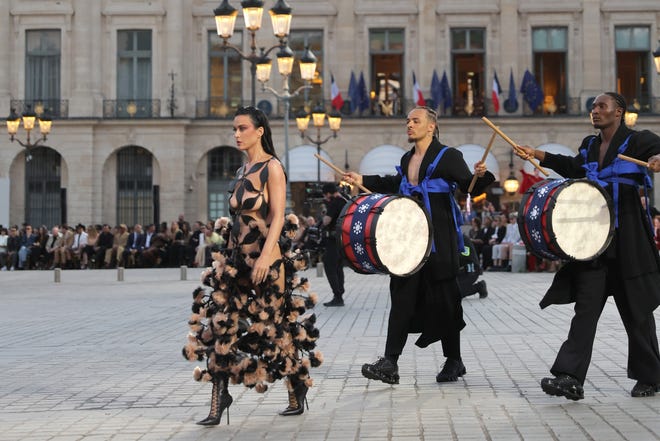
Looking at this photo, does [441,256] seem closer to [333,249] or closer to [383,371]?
[383,371]

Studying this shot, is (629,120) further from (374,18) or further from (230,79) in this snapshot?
(230,79)

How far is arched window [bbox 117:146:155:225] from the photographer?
1815 inches

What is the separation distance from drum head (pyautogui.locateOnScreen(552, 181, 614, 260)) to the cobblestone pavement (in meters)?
1.04

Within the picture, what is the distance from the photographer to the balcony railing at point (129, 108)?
150 ft

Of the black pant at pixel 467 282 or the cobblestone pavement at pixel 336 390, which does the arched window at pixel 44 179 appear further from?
the cobblestone pavement at pixel 336 390

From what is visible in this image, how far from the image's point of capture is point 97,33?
151 feet

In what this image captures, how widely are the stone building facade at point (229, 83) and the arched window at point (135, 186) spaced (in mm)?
53

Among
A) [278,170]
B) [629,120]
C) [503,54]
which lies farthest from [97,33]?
[278,170]

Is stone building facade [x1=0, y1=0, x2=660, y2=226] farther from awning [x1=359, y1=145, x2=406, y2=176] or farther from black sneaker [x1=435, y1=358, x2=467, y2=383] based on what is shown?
black sneaker [x1=435, y1=358, x2=467, y2=383]

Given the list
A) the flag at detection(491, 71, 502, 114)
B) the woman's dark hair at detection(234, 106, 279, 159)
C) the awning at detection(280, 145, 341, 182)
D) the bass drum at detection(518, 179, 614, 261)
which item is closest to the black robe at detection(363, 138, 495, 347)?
the bass drum at detection(518, 179, 614, 261)

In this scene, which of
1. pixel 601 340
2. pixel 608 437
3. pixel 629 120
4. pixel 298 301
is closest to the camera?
pixel 608 437

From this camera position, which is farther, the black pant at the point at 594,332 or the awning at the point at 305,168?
the awning at the point at 305,168

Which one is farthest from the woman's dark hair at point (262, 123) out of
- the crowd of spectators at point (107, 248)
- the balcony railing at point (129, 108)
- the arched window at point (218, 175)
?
the arched window at point (218, 175)

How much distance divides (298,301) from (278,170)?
0.85m
